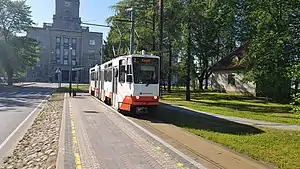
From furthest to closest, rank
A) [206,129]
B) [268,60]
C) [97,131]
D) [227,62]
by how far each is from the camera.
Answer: [227,62], [268,60], [206,129], [97,131]

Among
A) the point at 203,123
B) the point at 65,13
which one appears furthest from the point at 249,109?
the point at 65,13

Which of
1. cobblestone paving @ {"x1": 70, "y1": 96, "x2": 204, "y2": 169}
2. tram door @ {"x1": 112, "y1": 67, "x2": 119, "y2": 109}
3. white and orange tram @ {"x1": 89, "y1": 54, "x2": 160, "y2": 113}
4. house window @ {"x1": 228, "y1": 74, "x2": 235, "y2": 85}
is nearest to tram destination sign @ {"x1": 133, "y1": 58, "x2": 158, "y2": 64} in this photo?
white and orange tram @ {"x1": 89, "y1": 54, "x2": 160, "y2": 113}

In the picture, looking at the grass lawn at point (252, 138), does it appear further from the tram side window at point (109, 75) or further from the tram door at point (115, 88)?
the tram side window at point (109, 75)

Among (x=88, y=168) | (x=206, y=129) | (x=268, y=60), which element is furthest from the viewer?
(x=268, y=60)

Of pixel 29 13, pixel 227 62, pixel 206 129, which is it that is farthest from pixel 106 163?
pixel 29 13

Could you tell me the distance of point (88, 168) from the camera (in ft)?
26.9

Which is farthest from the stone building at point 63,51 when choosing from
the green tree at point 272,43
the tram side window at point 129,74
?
the tram side window at point 129,74

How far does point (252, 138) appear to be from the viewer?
12.5m

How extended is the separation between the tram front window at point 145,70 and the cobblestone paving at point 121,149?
4764 mm

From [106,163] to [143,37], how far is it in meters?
37.5

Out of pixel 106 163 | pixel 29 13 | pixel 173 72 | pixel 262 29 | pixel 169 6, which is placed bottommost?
pixel 106 163

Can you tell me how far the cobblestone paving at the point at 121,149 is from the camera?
8680 mm

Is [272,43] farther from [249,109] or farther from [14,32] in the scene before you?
[14,32]

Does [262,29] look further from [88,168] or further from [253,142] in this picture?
[88,168]
